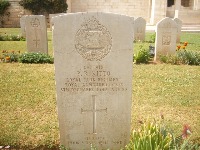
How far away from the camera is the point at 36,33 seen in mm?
10117

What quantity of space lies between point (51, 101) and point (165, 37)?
5699 millimetres

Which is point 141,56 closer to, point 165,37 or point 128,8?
point 165,37

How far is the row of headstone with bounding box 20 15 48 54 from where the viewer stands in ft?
32.8

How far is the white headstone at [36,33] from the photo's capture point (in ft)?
32.8

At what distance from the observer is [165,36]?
9617 mm

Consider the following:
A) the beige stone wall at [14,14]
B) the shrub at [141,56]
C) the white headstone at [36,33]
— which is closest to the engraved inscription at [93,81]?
the shrub at [141,56]

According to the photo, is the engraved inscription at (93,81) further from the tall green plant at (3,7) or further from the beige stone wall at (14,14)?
the beige stone wall at (14,14)

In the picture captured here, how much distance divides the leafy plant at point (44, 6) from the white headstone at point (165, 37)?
1726 cm

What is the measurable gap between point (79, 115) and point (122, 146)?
Answer: 0.75 metres

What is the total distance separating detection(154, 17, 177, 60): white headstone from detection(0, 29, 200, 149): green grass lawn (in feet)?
4.36

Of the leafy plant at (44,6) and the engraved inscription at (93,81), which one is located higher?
the leafy plant at (44,6)

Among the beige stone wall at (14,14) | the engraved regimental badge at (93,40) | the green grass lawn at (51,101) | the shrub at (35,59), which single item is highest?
the beige stone wall at (14,14)

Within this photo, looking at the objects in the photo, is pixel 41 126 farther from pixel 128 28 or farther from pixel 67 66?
pixel 128 28

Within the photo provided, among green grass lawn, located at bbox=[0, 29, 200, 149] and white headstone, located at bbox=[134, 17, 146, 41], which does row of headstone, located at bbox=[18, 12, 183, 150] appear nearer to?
green grass lawn, located at bbox=[0, 29, 200, 149]
